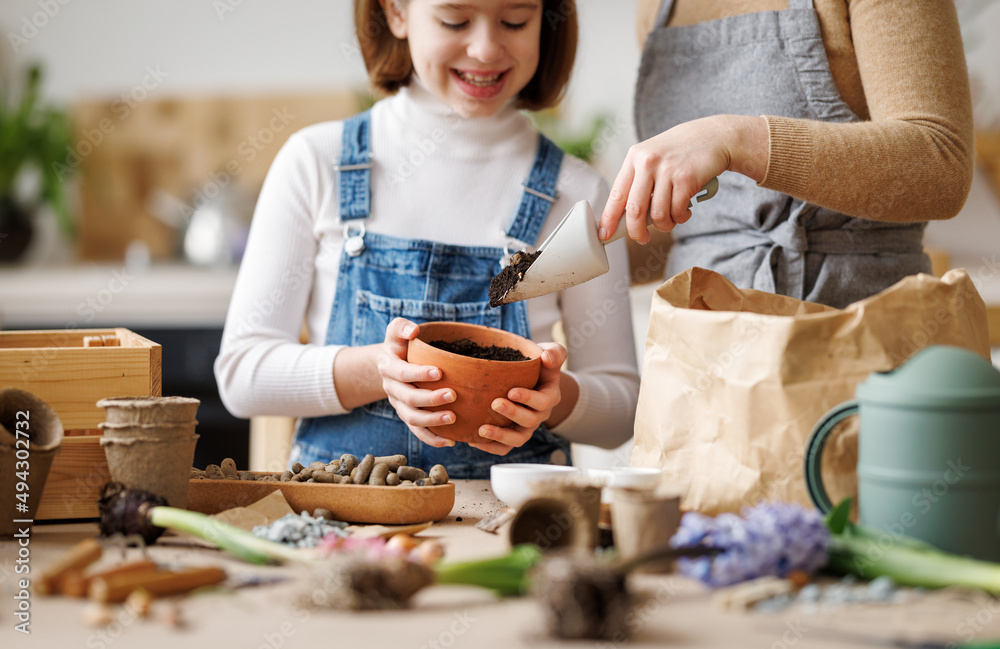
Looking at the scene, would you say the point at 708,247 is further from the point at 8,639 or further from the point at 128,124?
the point at 128,124

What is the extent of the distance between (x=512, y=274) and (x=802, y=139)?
38 centimetres

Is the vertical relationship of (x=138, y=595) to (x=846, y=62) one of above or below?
below

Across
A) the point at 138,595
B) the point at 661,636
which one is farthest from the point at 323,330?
the point at 661,636

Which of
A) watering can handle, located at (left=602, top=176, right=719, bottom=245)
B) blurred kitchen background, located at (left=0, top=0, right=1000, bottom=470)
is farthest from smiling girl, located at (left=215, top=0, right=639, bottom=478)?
blurred kitchen background, located at (left=0, top=0, right=1000, bottom=470)

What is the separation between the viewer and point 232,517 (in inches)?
33.9

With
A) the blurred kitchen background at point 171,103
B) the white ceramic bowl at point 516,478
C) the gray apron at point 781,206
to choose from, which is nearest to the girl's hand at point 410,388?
the white ceramic bowl at point 516,478

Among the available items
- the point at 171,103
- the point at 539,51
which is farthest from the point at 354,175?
the point at 171,103

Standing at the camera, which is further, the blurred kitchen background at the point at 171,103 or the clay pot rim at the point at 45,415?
the blurred kitchen background at the point at 171,103

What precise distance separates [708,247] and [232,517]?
843mm

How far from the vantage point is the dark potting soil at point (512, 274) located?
1088 mm

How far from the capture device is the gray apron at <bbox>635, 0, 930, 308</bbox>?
1224 millimetres

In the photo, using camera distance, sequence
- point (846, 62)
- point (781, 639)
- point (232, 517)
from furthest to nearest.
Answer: point (846, 62)
point (232, 517)
point (781, 639)

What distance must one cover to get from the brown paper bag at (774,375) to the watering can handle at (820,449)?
36 millimetres

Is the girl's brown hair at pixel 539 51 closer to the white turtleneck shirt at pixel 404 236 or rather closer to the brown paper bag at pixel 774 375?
the white turtleneck shirt at pixel 404 236
